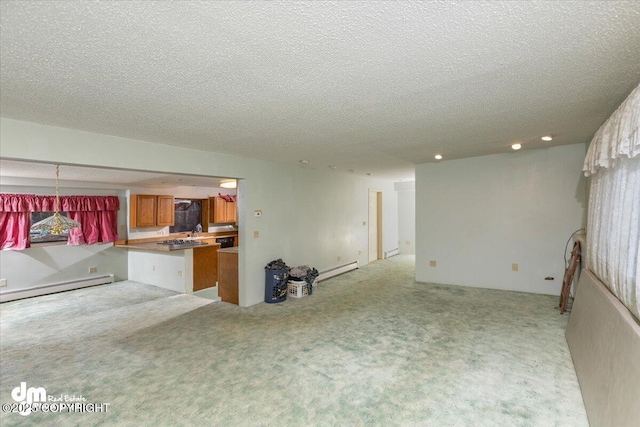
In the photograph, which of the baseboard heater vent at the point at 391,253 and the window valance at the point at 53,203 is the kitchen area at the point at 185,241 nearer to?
the window valance at the point at 53,203

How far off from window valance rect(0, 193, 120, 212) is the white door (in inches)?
242

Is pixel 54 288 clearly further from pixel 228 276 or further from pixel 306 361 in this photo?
pixel 306 361

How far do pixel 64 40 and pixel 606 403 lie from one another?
3480mm

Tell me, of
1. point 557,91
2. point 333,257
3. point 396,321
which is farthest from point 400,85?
point 333,257

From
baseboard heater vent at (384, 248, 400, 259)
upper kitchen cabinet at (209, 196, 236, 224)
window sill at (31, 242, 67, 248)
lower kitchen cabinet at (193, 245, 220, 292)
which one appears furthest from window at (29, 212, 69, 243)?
baseboard heater vent at (384, 248, 400, 259)

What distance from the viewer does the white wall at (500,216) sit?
4.43 m

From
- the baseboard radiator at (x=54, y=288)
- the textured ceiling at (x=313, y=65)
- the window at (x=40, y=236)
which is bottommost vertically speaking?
the baseboard radiator at (x=54, y=288)

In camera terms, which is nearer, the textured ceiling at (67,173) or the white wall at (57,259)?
the textured ceiling at (67,173)

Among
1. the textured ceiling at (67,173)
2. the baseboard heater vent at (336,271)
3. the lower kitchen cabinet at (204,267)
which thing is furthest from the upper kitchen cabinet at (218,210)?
the baseboard heater vent at (336,271)

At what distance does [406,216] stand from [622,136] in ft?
25.7

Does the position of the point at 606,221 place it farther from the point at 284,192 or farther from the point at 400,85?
the point at 284,192

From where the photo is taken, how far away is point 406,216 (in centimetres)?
958

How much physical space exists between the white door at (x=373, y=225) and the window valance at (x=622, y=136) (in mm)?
5664

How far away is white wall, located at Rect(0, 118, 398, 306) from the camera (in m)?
2.75
